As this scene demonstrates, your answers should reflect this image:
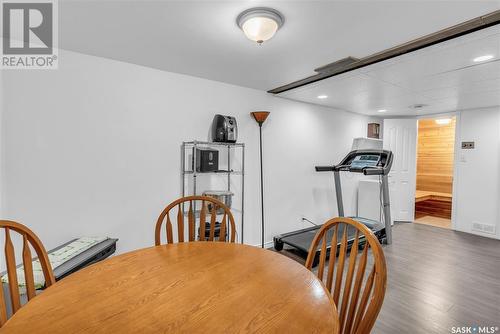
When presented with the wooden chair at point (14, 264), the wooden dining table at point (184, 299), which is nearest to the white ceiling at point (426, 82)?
the wooden dining table at point (184, 299)

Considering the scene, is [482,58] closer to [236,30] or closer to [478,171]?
[236,30]

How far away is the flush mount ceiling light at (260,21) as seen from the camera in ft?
5.16

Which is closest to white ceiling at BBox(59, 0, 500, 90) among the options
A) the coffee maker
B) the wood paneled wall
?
the coffee maker

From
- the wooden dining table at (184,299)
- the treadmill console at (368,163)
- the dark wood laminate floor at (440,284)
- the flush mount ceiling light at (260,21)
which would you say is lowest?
the dark wood laminate floor at (440,284)

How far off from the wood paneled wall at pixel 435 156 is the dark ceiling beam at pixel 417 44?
4.52 metres

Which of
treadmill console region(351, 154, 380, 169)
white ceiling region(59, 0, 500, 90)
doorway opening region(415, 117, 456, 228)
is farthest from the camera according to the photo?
doorway opening region(415, 117, 456, 228)

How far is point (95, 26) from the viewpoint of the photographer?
1.80 metres

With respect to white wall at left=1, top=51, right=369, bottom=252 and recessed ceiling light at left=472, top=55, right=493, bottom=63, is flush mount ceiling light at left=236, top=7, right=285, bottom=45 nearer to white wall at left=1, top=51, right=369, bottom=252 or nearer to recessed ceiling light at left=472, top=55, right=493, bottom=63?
white wall at left=1, top=51, right=369, bottom=252

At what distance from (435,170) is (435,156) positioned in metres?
0.34

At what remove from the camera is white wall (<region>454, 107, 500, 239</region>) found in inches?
161

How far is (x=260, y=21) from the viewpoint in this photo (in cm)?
160

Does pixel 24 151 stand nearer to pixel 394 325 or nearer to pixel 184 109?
pixel 184 109

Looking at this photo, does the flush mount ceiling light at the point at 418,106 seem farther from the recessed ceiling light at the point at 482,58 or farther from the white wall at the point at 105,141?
the white wall at the point at 105,141

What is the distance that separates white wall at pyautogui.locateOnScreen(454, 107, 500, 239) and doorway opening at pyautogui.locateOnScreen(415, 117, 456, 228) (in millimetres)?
993
